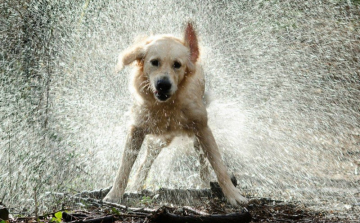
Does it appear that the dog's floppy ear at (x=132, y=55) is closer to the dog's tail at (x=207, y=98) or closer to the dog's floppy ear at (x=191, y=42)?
the dog's floppy ear at (x=191, y=42)

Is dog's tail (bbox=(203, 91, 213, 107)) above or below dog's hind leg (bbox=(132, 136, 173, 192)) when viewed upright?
above

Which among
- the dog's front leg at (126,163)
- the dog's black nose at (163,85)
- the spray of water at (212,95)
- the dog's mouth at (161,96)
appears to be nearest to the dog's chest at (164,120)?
the dog's front leg at (126,163)

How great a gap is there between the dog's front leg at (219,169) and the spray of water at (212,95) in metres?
0.61

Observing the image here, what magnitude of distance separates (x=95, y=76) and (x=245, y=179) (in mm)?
3032

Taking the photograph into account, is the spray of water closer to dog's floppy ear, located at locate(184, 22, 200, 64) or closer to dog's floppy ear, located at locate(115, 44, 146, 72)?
dog's floppy ear, located at locate(184, 22, 200, 64)

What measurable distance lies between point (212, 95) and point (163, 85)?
174 cm

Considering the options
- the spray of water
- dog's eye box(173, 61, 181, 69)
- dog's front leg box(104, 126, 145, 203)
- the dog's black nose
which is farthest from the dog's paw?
dog's eye box(173, 61, 181, 69)

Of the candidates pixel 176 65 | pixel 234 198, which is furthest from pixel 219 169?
pixel 176 65

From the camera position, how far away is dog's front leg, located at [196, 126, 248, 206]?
3986mm

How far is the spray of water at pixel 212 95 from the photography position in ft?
15.9

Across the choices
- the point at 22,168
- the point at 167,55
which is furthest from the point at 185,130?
the point at 22,168

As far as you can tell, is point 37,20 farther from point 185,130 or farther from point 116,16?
point 185,130

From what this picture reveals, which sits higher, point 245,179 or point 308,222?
point 245,179

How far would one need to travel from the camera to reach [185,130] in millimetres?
4457
